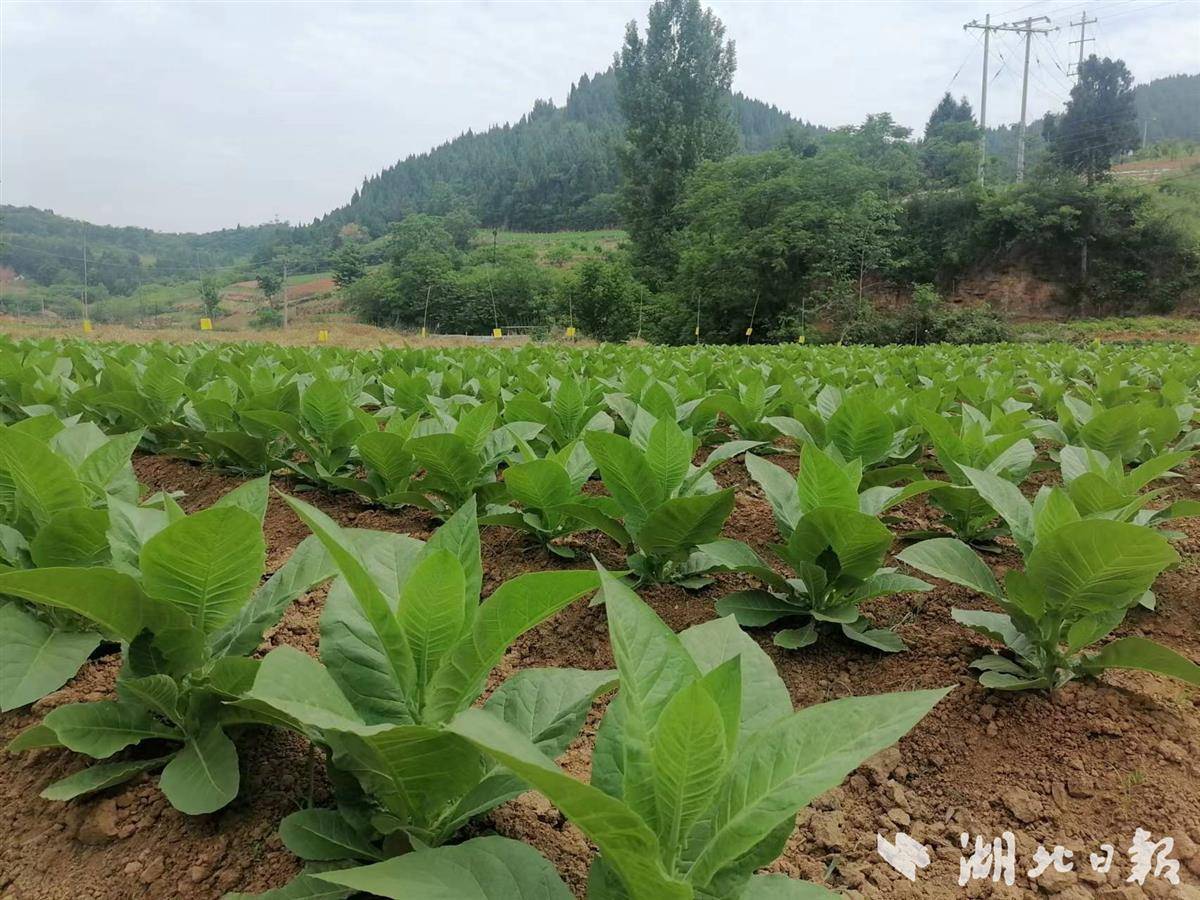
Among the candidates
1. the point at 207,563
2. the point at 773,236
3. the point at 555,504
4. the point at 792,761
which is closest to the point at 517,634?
the point at 792,761

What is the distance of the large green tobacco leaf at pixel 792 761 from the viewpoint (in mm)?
777

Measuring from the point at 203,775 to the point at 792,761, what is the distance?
3.07 feet

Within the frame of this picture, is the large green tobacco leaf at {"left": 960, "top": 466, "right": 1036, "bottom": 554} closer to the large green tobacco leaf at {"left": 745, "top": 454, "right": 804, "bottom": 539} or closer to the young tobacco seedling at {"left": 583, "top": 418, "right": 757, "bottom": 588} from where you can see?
the large green tobacco leaf at {"left": 745, "top": 454, "right": 804, "bottom": 539}

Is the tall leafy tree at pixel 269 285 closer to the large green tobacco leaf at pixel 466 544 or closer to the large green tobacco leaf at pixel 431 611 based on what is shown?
the large green tobacco leaf at pixel 466 544

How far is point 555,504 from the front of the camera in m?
2.23

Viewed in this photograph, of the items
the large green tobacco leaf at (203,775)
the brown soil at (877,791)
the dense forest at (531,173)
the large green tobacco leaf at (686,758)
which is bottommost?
the brown soil at (877,791)

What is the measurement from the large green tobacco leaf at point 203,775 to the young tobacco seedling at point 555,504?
1.07 meters

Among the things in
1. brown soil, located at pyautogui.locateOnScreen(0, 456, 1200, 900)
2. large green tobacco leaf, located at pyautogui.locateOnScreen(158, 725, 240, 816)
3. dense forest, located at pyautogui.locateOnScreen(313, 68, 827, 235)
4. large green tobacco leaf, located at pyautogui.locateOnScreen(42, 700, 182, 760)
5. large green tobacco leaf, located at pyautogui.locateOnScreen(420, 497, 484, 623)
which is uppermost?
dense forest, located at pyautogui.locateOnScreen(313, 68, 827, 235)

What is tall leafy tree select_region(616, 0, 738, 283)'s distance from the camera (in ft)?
157

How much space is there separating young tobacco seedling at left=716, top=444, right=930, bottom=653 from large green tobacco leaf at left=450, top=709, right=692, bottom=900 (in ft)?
3.39

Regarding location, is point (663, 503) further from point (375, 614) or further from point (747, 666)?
point (375, 614)

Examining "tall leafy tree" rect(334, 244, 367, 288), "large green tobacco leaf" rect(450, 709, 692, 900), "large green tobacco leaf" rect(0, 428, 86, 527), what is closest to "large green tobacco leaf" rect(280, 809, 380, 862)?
"large green tobacco leaf" rect(450, 709, 692, 900)

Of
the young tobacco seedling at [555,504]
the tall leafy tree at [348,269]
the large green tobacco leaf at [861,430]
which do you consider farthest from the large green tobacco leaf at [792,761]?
the tall leafy tree at [348,269]

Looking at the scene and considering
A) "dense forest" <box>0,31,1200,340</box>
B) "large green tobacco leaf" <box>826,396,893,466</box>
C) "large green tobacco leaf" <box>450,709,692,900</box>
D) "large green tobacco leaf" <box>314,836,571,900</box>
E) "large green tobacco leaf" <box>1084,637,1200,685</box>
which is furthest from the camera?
"dense forest" <box>0,31,1200,340</box>
